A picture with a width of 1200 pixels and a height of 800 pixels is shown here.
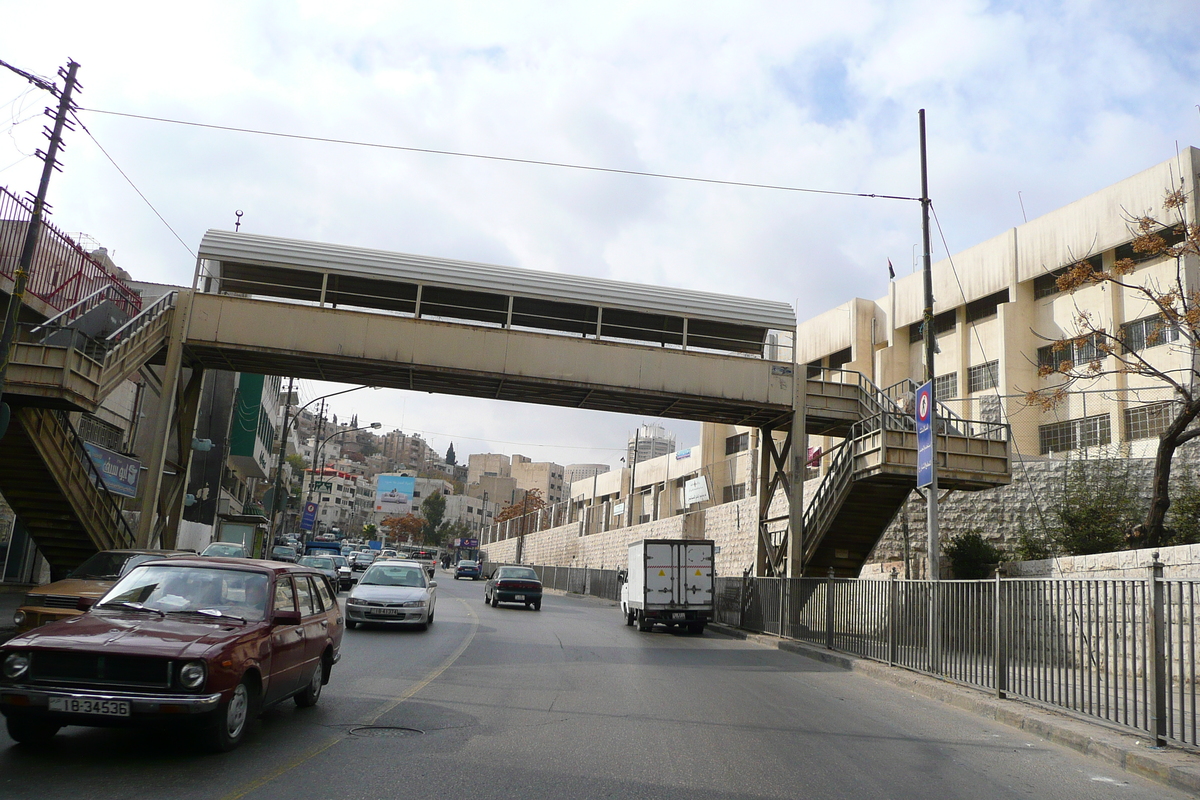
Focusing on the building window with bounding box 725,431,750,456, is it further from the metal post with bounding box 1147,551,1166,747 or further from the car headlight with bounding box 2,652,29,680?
the car headlight with bounding box 2,652,29,680

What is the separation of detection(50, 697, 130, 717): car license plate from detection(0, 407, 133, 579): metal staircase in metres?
13.0

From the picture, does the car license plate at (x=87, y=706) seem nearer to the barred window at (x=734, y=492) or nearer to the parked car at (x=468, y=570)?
the barred window at (x=734, y=492)

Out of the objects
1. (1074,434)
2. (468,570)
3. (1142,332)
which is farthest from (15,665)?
(468,570)

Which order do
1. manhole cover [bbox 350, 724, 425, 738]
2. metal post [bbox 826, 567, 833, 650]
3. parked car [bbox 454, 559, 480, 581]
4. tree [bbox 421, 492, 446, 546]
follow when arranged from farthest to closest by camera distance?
tree [bbox 421, 492, 446, 546] < parked car [bbox 454, 559, 480, 581] < metal post [bbox 826, 567, 833, 650] < manhole cover [bbox 350, 724, 425, 738]

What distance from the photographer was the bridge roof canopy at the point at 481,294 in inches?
942

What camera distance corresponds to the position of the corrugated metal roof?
78.2 feet

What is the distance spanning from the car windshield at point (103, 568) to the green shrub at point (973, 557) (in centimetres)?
1990

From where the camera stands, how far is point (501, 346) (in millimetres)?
24109

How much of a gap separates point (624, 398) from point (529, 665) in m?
12.7

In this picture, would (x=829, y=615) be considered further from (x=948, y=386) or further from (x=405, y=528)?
(x=405, y=528)

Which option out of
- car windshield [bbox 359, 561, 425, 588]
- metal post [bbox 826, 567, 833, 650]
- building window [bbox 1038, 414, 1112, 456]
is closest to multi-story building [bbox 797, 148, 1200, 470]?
building window [bbox 1038, 414, 1112, 456]

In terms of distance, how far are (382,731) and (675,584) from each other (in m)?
17.6

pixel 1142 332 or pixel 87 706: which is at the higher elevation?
pixel 1142 332

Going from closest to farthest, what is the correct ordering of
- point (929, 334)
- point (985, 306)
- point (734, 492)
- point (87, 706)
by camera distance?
→ point (87, 706)
point (929, 334)
point (985, 306)
point (734, 492)
